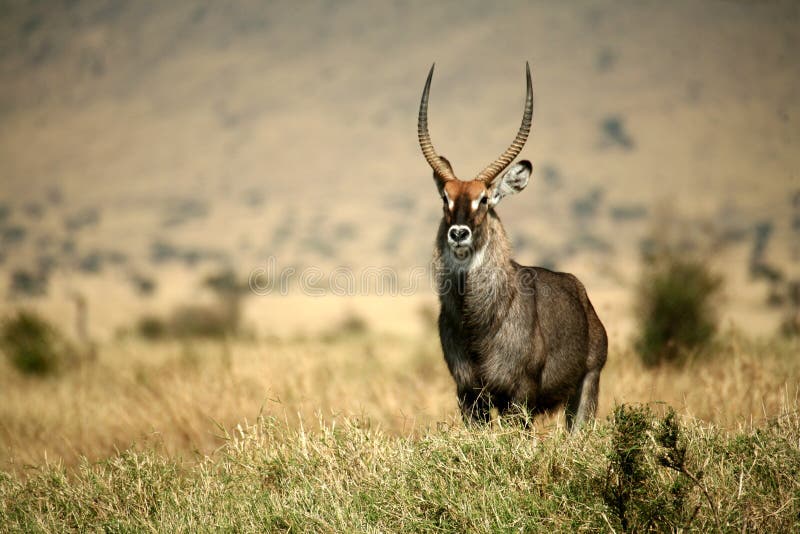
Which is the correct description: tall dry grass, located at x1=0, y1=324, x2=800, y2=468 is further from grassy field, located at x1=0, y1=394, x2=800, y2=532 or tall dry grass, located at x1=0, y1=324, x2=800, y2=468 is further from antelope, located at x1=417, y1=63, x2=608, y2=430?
grassy field, located at x1=0, y1=394, x2=800, y2=532

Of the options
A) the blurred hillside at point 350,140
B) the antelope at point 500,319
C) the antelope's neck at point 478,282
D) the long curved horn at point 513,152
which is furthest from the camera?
the blurred hillside at point 350,140

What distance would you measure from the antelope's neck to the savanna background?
98cm

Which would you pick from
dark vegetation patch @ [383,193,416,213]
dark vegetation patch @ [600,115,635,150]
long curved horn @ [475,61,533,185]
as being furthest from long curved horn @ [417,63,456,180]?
dark vegetation patch @ [600,115,635,150]

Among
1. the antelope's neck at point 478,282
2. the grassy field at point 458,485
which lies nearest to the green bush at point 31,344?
the grassy field at point 458,485

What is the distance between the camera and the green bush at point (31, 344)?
13391 mm

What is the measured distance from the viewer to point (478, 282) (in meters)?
5.82

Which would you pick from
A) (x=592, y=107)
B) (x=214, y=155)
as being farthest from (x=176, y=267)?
(x=592, y=107)

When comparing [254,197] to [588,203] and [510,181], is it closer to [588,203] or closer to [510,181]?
[588,203]

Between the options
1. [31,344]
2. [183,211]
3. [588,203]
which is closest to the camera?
[31,344]

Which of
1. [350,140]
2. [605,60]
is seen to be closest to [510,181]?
[350,140]

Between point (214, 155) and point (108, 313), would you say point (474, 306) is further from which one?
point (214, 155)

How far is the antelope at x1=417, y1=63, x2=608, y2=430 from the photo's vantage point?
5547 mm

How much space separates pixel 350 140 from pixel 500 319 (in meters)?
97.4

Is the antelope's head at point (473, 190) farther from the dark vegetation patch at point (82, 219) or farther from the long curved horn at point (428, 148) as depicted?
the dark vegetation patch at point (82, 219)
